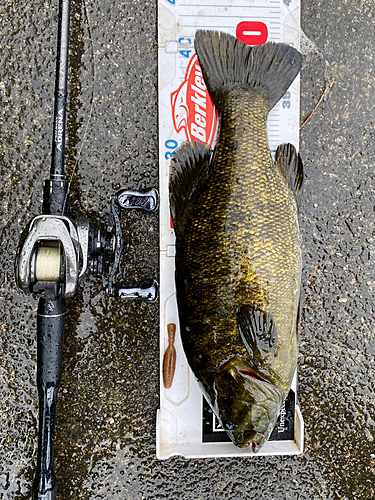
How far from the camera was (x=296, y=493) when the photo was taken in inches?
73.0

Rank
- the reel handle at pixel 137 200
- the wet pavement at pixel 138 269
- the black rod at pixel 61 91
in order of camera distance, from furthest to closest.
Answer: the wet pavement at pixel 138 269 < the reel handle at pixel 137 200 < the black rod at pixel 61 91

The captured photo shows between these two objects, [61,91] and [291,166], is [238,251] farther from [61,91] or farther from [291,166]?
[61,91]

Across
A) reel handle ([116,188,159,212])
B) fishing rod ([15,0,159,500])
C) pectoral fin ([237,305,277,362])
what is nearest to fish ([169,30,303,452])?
pectoral fin ([237,305,277,362])

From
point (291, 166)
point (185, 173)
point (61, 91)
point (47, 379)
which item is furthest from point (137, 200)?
point (47, 379)

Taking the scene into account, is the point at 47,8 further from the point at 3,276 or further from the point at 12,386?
the point at 12,386

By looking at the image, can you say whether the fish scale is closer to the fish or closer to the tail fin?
the fish

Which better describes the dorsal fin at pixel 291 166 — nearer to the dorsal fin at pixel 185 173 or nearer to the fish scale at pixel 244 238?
the fish scale at pixel 244 238

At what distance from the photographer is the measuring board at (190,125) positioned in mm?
1695

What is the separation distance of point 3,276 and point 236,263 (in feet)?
3.62

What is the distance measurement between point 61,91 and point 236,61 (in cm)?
70

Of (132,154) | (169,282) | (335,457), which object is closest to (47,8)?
(132,154)

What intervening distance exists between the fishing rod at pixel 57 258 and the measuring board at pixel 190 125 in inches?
6.9

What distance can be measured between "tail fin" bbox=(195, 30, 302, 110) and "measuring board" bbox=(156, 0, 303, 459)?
0.20 metres

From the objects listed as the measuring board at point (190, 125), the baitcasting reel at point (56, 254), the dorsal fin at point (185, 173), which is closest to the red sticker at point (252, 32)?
the measuring board at point (190, 125)
